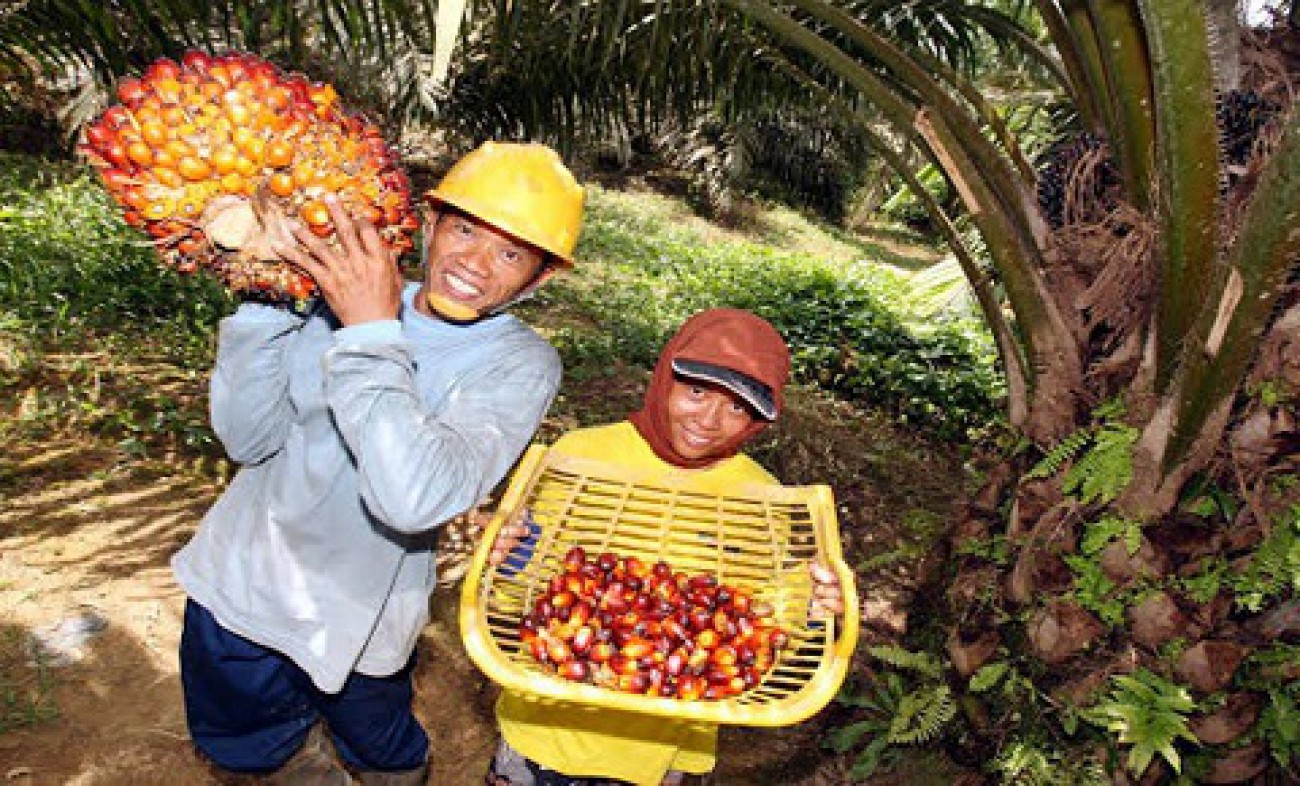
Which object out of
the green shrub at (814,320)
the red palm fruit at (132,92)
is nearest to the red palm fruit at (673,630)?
the red palm fruit at (132,92)

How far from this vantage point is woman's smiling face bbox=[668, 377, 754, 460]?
1.82m

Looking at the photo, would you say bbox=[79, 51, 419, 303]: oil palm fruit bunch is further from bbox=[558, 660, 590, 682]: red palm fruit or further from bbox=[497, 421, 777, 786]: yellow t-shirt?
bbox=[497, 421, 777, 786]: yellow t-shirt

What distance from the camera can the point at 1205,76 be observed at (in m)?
1.46

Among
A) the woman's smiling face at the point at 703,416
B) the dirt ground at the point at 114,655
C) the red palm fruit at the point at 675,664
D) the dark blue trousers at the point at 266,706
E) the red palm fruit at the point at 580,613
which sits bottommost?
the dirt ground at the point at 114,655

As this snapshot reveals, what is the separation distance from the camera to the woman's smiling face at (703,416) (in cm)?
182

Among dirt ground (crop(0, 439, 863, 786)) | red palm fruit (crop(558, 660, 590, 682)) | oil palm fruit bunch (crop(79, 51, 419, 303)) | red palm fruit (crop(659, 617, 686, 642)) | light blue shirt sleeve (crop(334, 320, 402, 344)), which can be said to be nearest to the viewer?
light blue shirt sleeve (crop(334, 320, 402, 344))

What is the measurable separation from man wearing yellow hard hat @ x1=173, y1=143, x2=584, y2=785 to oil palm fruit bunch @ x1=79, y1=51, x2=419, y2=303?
108mm

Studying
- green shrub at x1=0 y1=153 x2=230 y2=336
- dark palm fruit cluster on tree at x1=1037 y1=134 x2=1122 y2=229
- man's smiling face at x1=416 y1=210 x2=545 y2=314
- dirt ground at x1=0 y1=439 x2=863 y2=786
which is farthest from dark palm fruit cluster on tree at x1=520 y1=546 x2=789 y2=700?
green shrub at x1=0 y1=153 x2=230 y2=336

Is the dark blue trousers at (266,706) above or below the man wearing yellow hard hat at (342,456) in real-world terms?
below

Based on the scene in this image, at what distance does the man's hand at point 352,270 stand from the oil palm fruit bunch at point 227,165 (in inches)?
3.5

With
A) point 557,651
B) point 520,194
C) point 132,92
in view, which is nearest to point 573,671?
point 557,651

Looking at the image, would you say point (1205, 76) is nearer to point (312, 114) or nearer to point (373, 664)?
point (312, 114)

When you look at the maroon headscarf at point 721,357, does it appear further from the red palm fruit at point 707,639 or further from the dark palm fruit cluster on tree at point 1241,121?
the dark palm fruit cluster on tree at point 1241,121

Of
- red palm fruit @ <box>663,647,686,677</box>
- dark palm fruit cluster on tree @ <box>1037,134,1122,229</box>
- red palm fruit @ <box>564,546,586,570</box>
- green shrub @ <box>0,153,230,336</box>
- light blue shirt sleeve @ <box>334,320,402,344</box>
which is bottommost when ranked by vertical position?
green shrub @ <box>0,153,230,336</box>
